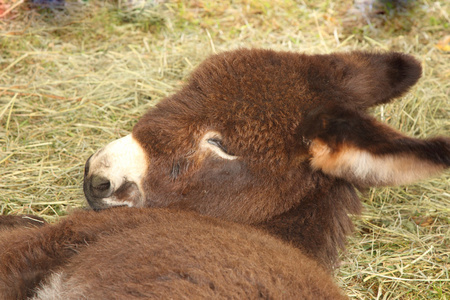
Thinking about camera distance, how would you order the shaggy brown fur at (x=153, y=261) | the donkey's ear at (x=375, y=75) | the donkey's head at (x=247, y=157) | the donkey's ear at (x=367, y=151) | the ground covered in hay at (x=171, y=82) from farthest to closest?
the ground covered in hay at (x=171, y=82) → the donkey's ear at (x=375, y=75) → the donkey's head at (x=247, y=157) → the donkey's ear at (x=367, y=151) → the shaggy brown fur at (x=153, y=261)

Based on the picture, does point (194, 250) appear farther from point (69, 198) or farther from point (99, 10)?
point (99, 10)

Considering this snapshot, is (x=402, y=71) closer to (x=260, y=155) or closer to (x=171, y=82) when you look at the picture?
(x=260, y=155)

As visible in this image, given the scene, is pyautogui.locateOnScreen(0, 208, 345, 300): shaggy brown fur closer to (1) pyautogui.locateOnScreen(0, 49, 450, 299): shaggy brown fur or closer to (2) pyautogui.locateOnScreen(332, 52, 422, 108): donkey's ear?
(1) pyautogui.locateOnScreen(0, 49, 450, 299): shaggy brown fur

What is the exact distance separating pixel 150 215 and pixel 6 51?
3751 millimetres

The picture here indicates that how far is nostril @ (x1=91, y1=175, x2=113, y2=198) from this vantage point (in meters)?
2.82

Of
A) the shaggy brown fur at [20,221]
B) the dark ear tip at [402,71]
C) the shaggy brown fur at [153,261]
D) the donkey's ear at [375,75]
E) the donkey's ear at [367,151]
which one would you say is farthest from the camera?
the dark ear tip at [402,71]

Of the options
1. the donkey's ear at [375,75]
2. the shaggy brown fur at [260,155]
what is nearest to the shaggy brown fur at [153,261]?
the shaggy brown fur at [260,155]

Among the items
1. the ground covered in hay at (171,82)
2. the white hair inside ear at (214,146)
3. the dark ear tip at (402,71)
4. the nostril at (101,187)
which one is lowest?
the ground covered in hay at (171,82)

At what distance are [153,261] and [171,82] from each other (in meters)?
3.20

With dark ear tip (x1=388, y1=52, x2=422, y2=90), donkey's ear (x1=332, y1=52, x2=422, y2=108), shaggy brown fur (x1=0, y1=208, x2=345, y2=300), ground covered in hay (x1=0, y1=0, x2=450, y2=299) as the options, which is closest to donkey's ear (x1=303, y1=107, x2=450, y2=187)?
donkey's ear (x1=332, y1=52, x2=422, y2=108)

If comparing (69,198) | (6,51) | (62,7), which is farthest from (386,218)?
(62,7)

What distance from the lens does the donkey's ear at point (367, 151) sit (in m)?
2.28

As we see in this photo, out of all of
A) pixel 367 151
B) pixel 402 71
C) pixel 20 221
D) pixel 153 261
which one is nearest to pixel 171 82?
pixel 20 221

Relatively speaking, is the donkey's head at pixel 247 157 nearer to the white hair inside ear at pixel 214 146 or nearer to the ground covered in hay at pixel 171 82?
the white hair inside ear at pixel 214 146
